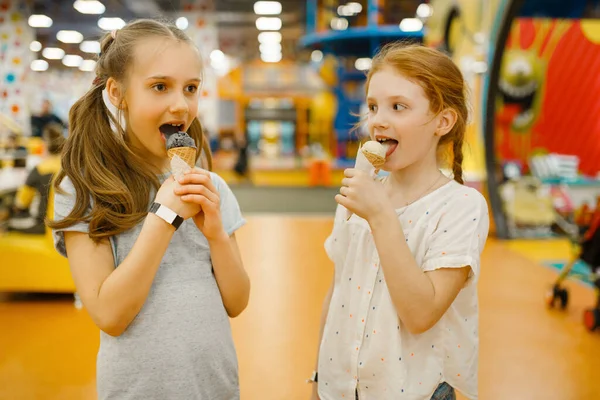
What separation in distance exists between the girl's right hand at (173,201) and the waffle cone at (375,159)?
0.39 m

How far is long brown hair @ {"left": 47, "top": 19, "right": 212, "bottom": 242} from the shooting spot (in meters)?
1.16

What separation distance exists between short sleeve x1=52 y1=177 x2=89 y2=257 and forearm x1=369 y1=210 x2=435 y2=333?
0.62 metres

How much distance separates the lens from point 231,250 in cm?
127

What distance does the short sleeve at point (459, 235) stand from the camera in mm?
1170

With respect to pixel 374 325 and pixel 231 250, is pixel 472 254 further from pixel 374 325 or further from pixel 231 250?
pixel 231 250

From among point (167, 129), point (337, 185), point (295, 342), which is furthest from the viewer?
point (337, 185)

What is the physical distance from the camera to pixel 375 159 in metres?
1.19

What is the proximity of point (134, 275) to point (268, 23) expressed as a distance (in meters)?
18.6

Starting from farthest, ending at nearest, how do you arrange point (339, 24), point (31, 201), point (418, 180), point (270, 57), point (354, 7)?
point (270, 57), point (339, 24), point (354, 7), point (31, 201), point (418, 180)

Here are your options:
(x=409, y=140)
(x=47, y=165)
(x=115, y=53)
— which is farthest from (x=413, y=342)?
(x=47, y=165)

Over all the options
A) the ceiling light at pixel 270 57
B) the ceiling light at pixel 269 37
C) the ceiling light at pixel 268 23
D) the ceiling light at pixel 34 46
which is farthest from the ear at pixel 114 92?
the ceiling light at pixel 270 57

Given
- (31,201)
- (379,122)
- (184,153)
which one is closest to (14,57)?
(31,201)

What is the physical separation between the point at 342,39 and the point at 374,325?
8113mm

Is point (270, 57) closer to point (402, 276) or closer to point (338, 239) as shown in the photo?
point (338, 239)
